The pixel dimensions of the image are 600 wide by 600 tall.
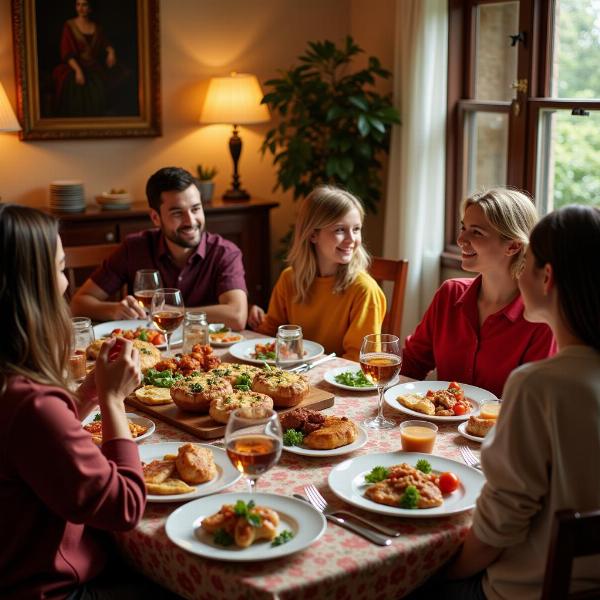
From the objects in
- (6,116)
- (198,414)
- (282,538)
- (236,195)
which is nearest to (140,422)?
(198,414)

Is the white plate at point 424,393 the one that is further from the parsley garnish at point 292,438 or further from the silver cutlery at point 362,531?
the silver cutlery at point 362,531

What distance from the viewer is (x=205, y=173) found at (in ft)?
16.7

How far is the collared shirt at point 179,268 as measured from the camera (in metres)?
3.59

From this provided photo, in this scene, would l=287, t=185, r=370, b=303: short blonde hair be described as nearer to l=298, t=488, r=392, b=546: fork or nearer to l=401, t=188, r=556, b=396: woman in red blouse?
l=401, t=188, r=556, b=396: woman in red blouse

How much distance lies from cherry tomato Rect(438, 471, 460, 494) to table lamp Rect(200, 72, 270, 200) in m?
3.47

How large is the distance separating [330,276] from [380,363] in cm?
109

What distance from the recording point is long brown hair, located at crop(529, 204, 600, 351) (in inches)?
62.7

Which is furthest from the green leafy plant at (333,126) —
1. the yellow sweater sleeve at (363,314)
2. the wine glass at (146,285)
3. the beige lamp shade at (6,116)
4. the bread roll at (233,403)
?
the bread roll at (233,403)

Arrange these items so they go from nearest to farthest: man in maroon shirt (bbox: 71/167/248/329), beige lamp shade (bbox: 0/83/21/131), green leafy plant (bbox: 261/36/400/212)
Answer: man in maroon shirt (bbox: 71/167/248/329) < beige lamp shade (bbox: 0/83/21/131) < green leafy plant (bbox: 261/36/400/212)

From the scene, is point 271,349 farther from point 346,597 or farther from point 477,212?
point 346,597

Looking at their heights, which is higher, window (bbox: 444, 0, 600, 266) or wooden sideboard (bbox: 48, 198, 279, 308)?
window (bbox: 444, 0, 600, 266)

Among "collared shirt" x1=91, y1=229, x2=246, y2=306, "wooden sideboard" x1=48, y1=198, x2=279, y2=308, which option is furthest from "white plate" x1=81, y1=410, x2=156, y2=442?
"wooden sideboard" x1=48, y1=198, x2=279, y2=308

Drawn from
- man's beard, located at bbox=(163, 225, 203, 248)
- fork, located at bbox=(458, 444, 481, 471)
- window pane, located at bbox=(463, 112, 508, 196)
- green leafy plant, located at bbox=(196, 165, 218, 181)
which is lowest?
fork, located at bbox=(458, 444, 481, 471)

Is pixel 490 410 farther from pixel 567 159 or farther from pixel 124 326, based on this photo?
pixel 567 159
